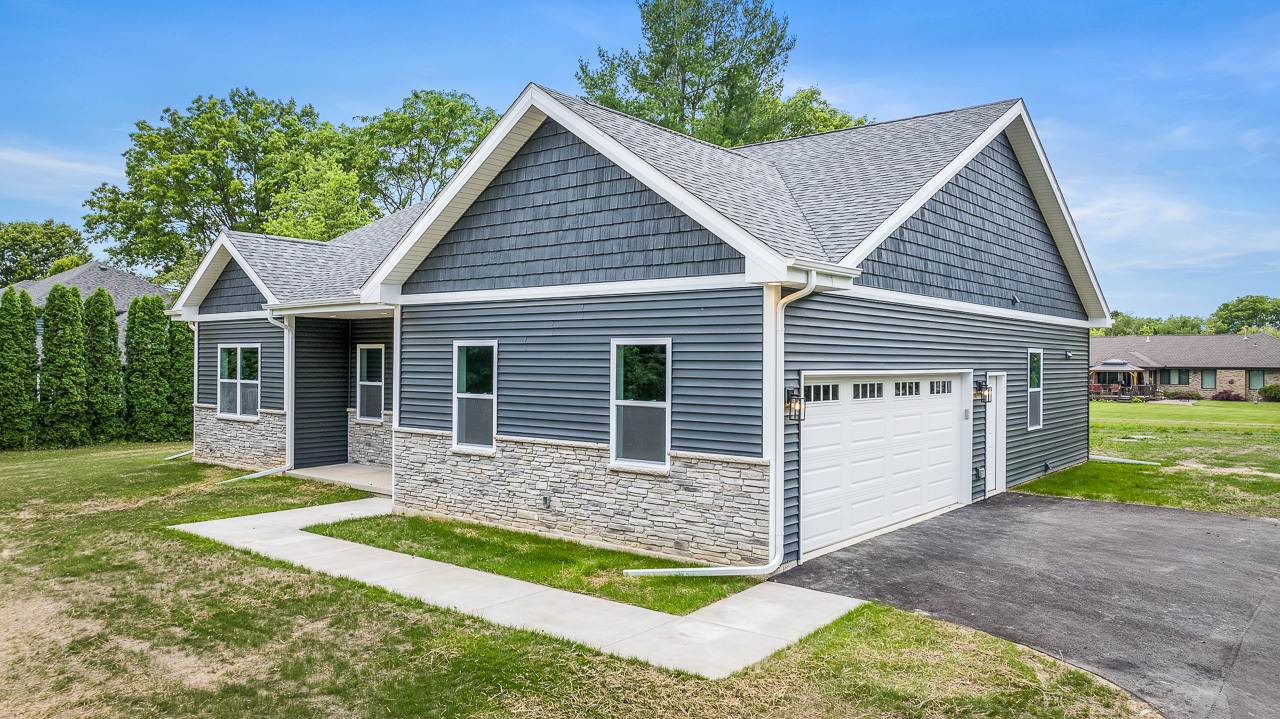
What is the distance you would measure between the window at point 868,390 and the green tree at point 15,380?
2053 cm

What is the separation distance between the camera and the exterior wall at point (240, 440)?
15.0 metres

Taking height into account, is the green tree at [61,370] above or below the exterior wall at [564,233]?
below

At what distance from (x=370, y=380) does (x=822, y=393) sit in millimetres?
9954

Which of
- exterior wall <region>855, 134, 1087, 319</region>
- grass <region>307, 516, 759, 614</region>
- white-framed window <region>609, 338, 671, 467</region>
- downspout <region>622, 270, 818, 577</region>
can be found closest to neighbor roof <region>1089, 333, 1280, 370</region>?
exterior wall <region>855, 134, 1087, 319</region>

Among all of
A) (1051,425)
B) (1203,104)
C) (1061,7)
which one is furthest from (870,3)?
(1203,104)

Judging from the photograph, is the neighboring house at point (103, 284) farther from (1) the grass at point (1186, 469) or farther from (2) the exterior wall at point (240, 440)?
(1) the grass at point (1186, 469)

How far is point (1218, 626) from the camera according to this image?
612 cm

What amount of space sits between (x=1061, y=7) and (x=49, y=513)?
2546 cm

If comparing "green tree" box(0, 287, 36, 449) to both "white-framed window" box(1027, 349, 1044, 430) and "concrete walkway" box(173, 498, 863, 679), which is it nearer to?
"concrete walkway" box(173, 498, 863, 679)

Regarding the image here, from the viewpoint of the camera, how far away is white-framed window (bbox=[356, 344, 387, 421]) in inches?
583

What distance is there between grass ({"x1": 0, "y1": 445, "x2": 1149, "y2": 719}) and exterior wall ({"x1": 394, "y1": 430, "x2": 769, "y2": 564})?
5.45ft

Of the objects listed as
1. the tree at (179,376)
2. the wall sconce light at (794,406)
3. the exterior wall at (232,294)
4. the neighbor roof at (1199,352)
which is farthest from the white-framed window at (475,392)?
the neighbor roof at (1199,352)

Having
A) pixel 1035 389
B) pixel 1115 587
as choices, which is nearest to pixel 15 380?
pixel 1115 587

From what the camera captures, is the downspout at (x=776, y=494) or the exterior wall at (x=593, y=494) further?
the exterior wall at (x=593, y=494)
